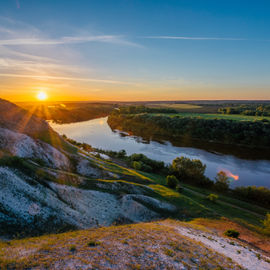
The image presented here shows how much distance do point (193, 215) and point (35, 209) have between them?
22.4m

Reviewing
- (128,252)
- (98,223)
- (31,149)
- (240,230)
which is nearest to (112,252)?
(128,252)

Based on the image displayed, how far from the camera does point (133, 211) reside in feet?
76.5

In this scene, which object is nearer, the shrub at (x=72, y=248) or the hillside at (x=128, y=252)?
the hillside at (x=128, y=252)

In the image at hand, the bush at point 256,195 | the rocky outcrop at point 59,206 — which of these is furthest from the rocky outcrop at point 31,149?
the bush at point 256,195

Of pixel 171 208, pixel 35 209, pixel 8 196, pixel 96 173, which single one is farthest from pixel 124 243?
pixel 96 173

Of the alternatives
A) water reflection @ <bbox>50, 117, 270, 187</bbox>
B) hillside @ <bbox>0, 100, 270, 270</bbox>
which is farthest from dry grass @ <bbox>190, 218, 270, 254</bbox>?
water reflection @ <bbox>50, 117, 270, 187</bbox>

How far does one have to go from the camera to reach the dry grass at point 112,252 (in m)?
10.1

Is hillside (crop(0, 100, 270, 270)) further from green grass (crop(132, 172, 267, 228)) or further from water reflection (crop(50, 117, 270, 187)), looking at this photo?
water reflection (crop(50, 117, 270, 187))

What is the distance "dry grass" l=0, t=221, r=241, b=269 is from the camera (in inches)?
399

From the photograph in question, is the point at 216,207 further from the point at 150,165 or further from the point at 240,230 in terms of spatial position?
the point at 150,165

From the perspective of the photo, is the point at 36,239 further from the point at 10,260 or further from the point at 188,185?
the point at 188,185

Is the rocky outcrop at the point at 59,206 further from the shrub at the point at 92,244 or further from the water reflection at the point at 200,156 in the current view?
the water reflection at the point at 200,156

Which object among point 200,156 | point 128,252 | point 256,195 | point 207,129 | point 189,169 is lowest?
point 256,195

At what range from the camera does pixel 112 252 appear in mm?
12141
